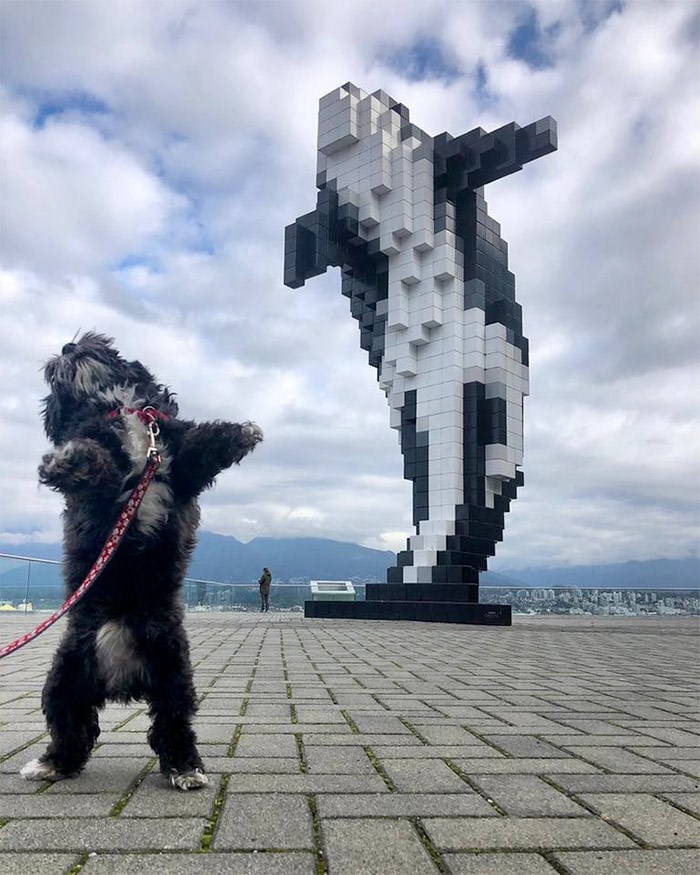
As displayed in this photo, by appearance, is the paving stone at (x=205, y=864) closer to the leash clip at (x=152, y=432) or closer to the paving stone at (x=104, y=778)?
the paving stone at (x=104, y=778)

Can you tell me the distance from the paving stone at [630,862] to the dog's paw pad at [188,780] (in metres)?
1.26

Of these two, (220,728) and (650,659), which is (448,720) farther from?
(650,659)

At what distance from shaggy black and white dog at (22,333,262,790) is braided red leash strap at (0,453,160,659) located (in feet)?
0.16

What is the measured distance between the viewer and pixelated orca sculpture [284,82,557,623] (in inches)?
635

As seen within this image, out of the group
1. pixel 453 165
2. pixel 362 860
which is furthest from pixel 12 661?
pixel 453 165

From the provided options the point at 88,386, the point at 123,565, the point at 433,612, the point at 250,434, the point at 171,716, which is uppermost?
the point at 88,386

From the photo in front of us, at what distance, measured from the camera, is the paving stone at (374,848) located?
1962 millimetres

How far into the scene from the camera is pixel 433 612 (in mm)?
15203

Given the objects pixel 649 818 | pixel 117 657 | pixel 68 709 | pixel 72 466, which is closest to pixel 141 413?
pixel 72 466

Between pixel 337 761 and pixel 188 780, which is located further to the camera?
pixel 337 761

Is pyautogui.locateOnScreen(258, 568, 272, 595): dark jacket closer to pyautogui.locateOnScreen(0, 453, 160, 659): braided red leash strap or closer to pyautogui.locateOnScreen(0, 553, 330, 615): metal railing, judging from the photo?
pyautogui.locateOnScreen(0, 553, 330, 615): metal railing

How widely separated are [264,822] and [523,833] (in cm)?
81

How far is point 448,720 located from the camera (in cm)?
418

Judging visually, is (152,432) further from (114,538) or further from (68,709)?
(68,709)
